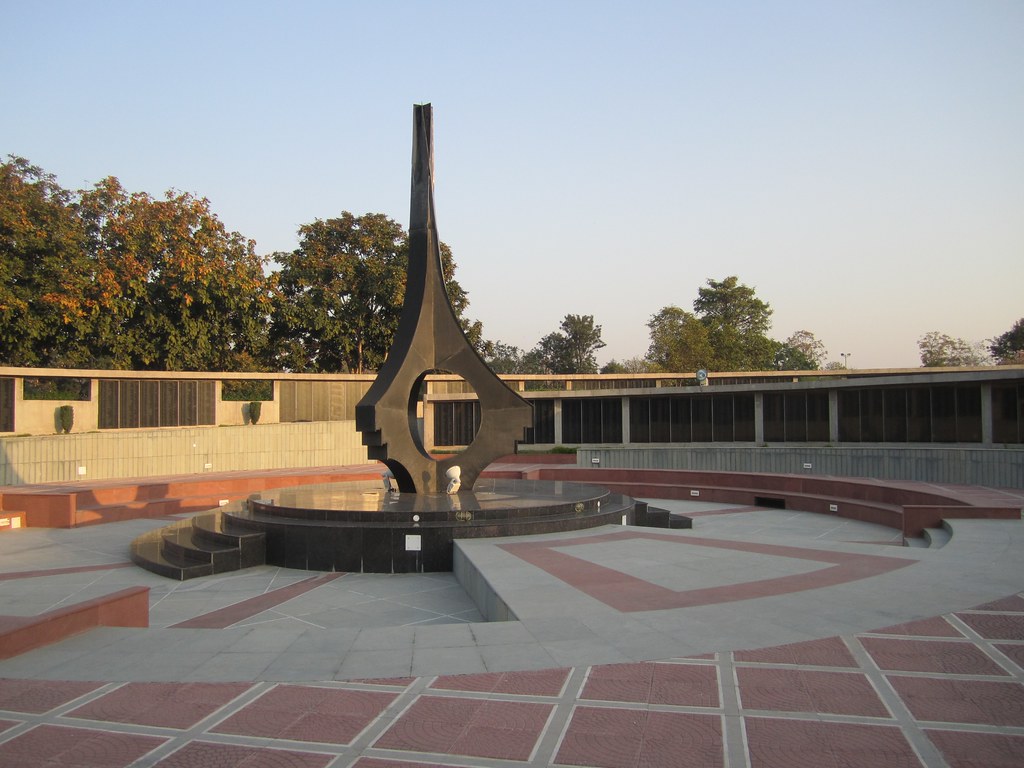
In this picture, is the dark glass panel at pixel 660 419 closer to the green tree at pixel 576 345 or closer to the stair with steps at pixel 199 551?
the stair with steps at pixel 199 551

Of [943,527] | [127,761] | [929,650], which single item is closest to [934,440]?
[943,527]

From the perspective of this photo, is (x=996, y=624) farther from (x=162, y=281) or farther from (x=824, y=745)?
(x=162, y=281)

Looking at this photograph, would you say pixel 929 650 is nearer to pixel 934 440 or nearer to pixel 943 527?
pixel 943 527

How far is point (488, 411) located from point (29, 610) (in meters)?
8.96

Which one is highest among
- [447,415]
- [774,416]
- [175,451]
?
[447,415]

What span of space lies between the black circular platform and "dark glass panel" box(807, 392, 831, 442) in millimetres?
12845

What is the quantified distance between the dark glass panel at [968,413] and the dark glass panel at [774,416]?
5847mm

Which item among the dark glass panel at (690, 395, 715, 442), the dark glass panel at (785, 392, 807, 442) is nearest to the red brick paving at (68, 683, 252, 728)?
the dark glass panel at (785, 392, 807, 442)

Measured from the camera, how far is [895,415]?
914 inches

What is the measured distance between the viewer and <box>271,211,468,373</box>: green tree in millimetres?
35969

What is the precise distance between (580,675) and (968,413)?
19715 mm

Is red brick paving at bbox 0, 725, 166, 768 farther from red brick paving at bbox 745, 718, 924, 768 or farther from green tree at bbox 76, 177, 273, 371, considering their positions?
green tree at bbox 76, 177, 273, 371

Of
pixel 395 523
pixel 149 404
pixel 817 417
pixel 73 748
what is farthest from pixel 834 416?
pixel 73 748

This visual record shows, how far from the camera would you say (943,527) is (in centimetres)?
1342
